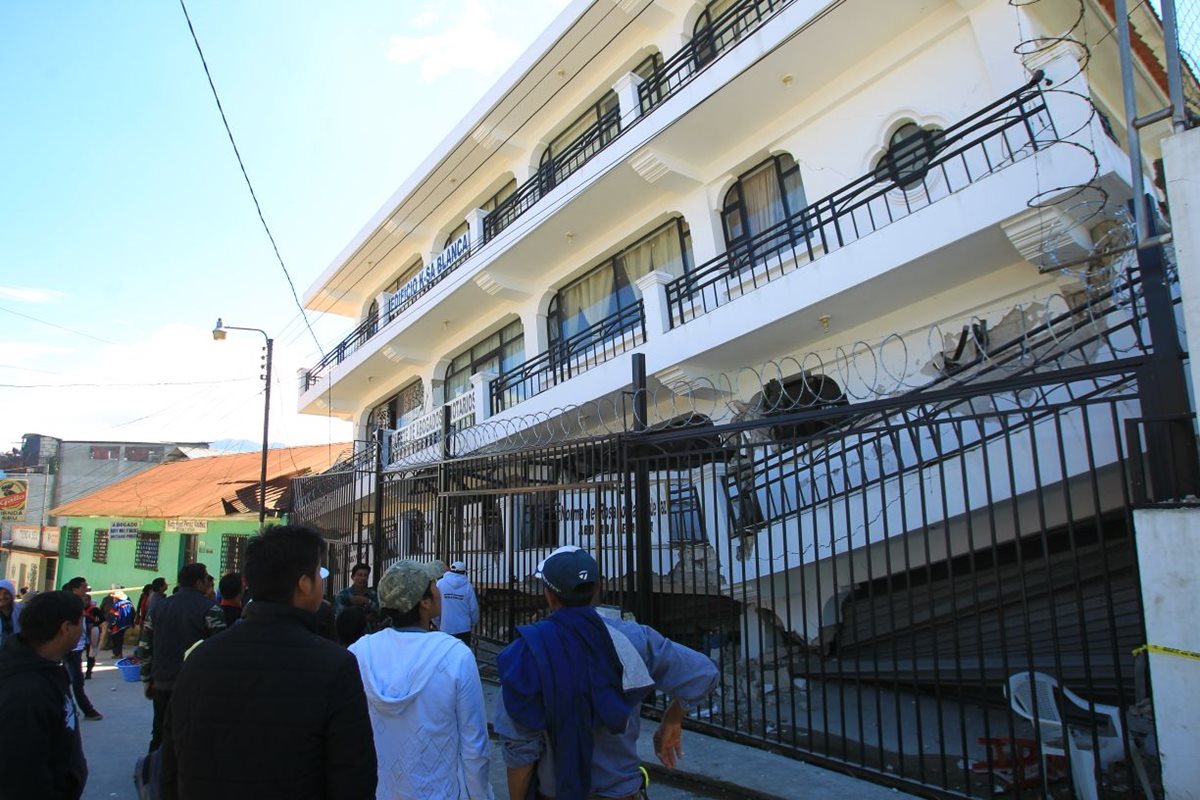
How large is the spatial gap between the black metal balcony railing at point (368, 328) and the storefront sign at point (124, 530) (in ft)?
24.5

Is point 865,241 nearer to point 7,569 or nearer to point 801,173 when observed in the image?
point 801,173

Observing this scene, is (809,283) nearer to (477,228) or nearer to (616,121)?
(616,121)

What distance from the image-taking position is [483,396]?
42.0ft

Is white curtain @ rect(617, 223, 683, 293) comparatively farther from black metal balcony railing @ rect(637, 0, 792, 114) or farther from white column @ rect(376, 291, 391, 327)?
white column @ rect(376, 291, 391, 327)

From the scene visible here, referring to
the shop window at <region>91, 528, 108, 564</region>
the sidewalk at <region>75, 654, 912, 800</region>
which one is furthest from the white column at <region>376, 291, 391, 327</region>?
the shop window at <region>91, 528, 108, 564</region>

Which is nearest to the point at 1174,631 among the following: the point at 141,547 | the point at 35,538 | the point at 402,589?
the point at 402,589

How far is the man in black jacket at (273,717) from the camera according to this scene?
1.75m

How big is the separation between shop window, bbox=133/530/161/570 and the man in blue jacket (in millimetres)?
25825

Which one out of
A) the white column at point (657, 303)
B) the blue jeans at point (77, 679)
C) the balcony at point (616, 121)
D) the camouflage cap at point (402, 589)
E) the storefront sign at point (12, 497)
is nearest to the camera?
the camouflage cap at point (402, 589)

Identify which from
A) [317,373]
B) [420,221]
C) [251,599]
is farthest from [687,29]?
[317,373]

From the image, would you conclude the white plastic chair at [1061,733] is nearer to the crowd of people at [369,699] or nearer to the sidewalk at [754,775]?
the sidewalk at [754,775]

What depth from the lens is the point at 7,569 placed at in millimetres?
33406

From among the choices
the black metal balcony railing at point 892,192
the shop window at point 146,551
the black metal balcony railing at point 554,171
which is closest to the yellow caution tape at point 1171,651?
the black metal balcony railing at point 892,192

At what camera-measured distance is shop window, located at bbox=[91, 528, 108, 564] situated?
25.7 m
